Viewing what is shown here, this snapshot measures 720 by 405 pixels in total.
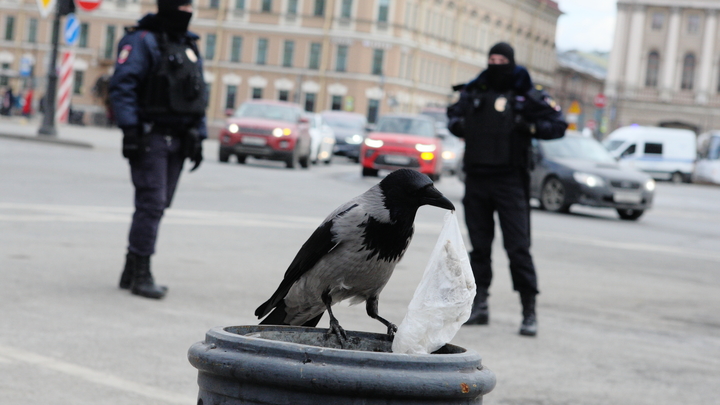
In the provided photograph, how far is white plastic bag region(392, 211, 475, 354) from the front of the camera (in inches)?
89.4

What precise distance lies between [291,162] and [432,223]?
40.2 ft

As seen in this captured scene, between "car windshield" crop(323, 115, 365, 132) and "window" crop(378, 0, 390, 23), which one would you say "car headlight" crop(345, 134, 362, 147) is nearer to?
"car windshield" crop(323, 115, 365, 132)

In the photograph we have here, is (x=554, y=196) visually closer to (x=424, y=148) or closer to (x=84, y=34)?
(x=424, y=148)

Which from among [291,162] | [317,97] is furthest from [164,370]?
[317,97]

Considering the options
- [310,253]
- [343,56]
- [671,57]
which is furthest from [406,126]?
[671,57]

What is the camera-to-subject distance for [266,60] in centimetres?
8200

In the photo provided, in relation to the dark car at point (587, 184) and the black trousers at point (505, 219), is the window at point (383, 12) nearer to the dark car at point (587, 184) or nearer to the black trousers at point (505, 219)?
the dark car at point (587, 184)

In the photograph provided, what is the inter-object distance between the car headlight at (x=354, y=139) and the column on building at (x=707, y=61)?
62.2m

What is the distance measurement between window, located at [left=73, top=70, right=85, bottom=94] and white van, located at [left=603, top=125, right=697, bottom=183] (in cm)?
4586

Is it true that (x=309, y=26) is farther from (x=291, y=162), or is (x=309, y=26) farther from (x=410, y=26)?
(x=291, y=162)

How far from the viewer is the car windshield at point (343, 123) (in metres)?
40.0

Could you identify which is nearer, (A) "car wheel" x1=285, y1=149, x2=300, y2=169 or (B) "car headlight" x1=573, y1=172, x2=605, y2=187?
(B) "car headlight" x1=573, y1=172, x2=605, y2=187

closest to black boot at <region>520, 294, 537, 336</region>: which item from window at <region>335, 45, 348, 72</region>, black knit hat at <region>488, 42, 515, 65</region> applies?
black knit hat at <region>488, 42, 515, 65</region>

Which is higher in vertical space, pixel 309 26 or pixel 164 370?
pixel 309 26
